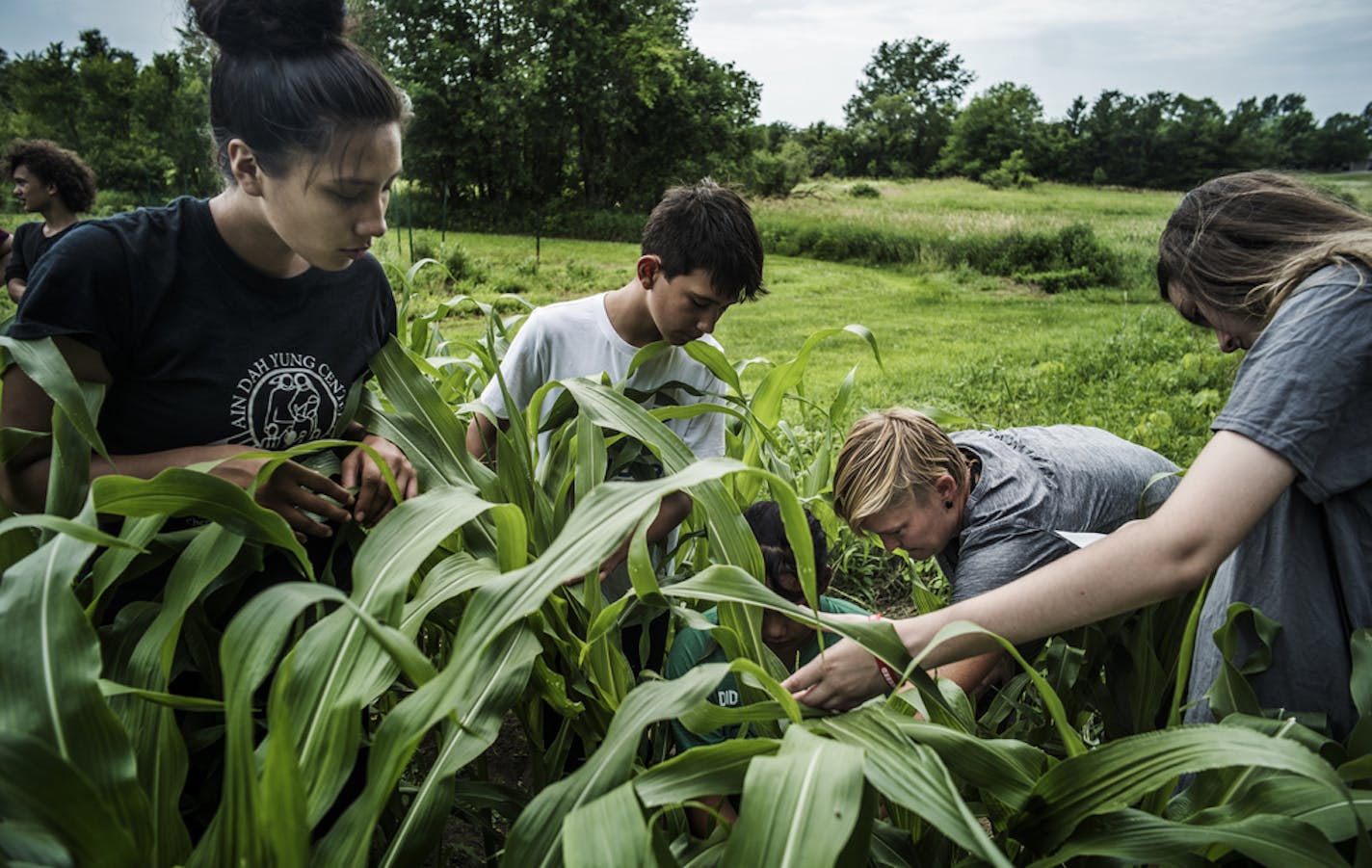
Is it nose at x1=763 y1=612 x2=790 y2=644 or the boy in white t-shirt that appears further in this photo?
the boy in white t-shirt

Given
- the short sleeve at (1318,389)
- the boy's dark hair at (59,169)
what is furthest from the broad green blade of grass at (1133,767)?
the boy's dark hair at (59,169)

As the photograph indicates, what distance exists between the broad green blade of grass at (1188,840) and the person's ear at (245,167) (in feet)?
3.98

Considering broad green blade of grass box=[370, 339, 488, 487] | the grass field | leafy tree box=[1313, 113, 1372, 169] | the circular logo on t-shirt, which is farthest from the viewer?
leafy tree box=[1313, 113, 1372, 169]

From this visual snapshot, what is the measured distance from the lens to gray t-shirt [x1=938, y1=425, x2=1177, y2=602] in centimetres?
143

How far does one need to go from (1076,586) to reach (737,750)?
431 mm

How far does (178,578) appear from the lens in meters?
0.88

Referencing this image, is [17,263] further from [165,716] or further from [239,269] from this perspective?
[165,716]

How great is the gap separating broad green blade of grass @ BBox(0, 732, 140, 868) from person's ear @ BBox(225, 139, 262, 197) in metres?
0.76

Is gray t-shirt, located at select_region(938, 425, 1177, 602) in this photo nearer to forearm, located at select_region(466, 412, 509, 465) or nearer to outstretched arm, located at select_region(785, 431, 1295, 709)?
outstretched arm, located at select_region(785, 431, 1295, 709)

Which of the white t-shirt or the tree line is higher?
the tree line

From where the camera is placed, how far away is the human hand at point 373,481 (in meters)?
1.16

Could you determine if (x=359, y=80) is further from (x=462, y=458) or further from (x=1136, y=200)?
(x=1136, y=200)

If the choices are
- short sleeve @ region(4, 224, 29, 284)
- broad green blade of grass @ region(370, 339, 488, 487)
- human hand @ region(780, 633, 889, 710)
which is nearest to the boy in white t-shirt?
broad green blade of grass @ region(370, 339, 488, 487)

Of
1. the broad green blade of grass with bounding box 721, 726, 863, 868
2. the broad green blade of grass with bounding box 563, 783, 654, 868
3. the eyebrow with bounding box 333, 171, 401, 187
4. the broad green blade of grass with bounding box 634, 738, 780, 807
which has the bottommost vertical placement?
the broad green blade of grass with bounding box 634, 738, 780, 807
